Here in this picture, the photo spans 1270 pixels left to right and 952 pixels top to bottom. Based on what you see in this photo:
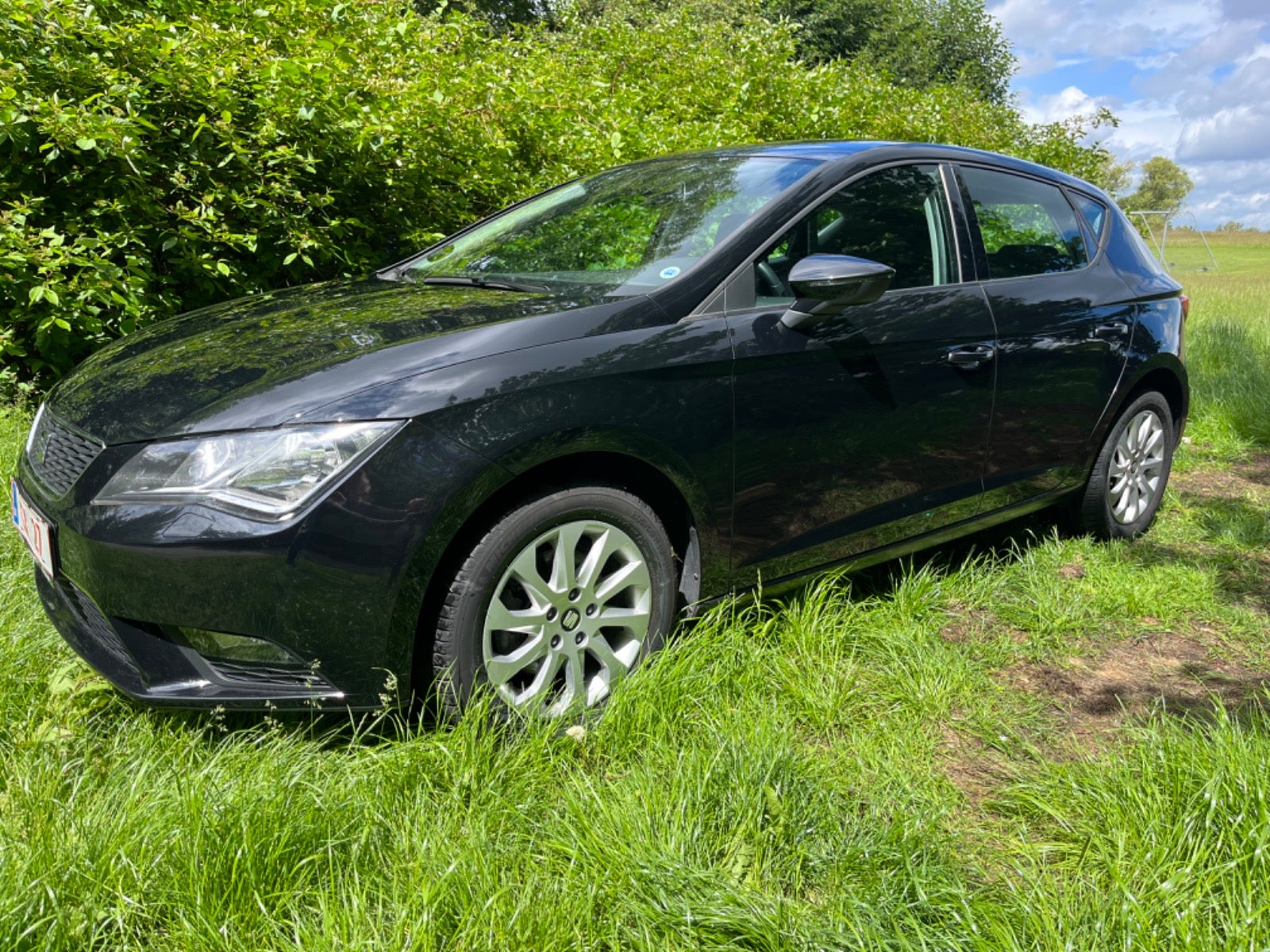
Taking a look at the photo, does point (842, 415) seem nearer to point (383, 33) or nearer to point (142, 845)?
point (142, 845)

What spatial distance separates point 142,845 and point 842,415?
6.54ft

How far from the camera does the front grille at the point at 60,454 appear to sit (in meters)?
2.25

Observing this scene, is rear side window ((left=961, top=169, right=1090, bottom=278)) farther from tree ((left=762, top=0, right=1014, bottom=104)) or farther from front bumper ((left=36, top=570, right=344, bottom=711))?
tree ((left=762, top=0, right=1014, bottom=104))

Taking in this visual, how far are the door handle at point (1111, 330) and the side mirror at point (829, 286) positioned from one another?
141 centimetres

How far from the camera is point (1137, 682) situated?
294cm

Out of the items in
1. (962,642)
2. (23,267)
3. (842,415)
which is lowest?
(962,642)

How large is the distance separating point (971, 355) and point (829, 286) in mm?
804

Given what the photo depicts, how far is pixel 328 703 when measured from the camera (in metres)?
2.13

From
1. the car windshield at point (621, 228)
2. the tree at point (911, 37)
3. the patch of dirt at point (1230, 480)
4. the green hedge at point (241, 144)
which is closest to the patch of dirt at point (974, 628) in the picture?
the car windshield at point (621, 228)

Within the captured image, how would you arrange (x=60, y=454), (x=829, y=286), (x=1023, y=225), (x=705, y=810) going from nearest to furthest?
1. (x=705, y=810)
2. (x=60, y=454)
3. (x=829, y=286)
4. (x=1023, y=225)

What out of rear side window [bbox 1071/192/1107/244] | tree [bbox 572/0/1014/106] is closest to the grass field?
rear side window [bbox 1071/192/1107/244]

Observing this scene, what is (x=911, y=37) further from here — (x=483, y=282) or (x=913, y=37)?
(x=483, y=282)

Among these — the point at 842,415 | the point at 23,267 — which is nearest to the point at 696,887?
the point at 842,415

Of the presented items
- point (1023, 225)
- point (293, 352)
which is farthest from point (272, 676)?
point (1023, 225)
